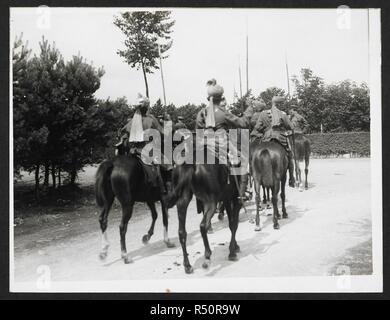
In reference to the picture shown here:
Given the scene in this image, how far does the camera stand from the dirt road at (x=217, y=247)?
8336 mm

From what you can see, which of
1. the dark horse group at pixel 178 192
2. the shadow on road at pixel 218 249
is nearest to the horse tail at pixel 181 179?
the dark horse group at pixel 178 192

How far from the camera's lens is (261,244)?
9.32 meters

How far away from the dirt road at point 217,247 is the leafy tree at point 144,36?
3.53 metres

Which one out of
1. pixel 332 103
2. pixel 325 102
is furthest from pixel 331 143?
pixel 325 102

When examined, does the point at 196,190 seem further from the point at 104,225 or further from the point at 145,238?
the point at 145,238

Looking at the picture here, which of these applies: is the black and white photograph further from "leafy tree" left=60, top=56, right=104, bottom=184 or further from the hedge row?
the hedge row

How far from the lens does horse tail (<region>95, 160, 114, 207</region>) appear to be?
8227 mm

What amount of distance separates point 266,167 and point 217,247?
7.38 ft

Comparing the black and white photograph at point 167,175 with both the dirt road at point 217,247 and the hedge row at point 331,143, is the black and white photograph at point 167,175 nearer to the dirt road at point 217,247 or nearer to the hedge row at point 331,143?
the dirt road at point 217,247

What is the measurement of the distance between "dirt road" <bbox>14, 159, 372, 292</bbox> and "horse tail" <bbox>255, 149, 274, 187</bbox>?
109 cm

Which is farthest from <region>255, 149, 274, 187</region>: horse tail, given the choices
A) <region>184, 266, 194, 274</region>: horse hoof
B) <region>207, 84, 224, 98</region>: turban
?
<region>184, 266, 194, 274</region>: horse hoof
